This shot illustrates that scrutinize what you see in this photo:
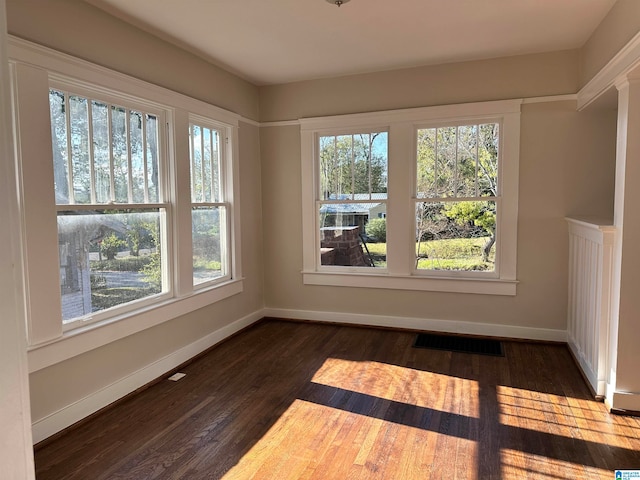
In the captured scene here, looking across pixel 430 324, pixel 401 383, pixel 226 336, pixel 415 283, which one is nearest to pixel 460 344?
pixel 430 324

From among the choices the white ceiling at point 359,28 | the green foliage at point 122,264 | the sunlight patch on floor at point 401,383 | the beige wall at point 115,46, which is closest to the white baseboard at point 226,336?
the green foliage at point 122,264

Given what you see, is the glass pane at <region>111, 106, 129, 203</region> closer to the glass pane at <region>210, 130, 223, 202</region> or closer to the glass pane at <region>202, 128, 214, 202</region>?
the glass pane at <region>202, 128, 214, 202</region>

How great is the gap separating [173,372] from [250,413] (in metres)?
0.99

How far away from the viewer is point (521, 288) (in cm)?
405

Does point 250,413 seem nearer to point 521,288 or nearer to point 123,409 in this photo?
point 123,409

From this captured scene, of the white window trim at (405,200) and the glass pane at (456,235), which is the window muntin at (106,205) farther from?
the glass pane at (456,235)

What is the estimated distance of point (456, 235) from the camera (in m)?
4.27

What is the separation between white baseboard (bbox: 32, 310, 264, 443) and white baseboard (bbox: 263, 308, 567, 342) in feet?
3.15

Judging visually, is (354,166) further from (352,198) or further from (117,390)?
(117,390)

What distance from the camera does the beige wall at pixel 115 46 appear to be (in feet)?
7.88

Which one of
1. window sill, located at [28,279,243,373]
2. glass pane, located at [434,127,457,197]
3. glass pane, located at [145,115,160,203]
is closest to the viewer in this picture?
window sill, located at [28,279,243,373]

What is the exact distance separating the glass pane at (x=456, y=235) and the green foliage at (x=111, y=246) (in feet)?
9.21

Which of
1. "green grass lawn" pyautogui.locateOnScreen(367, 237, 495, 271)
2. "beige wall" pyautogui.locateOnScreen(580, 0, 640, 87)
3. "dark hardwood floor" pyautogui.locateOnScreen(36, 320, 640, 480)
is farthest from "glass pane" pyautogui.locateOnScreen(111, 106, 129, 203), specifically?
"beige wall" pyautogui.locateOnScreen(580, 0, 640, 87)

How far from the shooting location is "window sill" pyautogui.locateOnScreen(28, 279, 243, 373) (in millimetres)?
2457
